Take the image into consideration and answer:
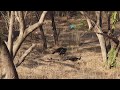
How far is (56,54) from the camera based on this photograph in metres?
A: 17.4

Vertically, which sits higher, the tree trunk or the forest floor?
the tree trunk

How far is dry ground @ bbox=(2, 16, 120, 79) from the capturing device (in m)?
13.3

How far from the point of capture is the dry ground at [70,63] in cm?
1331

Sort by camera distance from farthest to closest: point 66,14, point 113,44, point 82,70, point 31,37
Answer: point 66,14
point 31,37
point 82,70
point 113,44

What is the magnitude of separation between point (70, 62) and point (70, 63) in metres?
0.12

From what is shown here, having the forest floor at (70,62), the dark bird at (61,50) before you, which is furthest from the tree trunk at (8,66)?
the dark bird at (61,50)

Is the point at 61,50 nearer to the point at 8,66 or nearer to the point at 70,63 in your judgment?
the point at 70,63

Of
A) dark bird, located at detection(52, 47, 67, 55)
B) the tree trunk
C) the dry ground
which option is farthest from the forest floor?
the tree trunk

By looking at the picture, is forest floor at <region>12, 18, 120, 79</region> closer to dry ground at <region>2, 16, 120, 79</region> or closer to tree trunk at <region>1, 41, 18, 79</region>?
dry ground at <region>2, 16, 120, 79</region>

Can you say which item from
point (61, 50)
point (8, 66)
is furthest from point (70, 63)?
point (8, 66)

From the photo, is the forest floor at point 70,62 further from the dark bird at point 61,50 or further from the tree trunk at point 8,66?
the tree trunk at point 8,66
